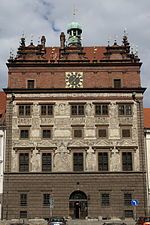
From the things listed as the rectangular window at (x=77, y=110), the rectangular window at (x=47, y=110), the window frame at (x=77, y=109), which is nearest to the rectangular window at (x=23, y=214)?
the rectangular window at (x=47, y=110)

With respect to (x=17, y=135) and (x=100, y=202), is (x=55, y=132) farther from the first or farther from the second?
(x=100, y=202)

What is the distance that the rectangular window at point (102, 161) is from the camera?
1515 inches

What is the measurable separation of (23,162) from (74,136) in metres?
5.29

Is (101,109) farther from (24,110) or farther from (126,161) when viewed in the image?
(24,110)

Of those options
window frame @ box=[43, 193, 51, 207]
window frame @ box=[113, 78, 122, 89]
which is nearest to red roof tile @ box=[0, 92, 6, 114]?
window frame @ box=[43, 193, 51, 207]

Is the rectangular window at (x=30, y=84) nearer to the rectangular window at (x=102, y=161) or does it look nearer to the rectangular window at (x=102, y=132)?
the rectangular window at (x=102, y=132)

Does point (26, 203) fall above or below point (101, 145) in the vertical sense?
below

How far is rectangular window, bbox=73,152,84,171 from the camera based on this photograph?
38531mm

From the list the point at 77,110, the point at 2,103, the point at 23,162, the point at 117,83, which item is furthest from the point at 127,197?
the point at 2,103

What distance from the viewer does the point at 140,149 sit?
3875 centimetres

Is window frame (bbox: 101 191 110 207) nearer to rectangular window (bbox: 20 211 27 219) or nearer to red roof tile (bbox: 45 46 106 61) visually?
rectangular window (bbox: 20 211 27 219)

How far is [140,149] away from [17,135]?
1152cm

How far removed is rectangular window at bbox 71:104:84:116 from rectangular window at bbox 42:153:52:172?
4.57 meters

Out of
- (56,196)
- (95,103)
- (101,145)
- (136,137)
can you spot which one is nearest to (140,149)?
(136,137)
